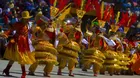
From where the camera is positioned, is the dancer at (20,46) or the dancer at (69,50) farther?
the dancer at (69,50)

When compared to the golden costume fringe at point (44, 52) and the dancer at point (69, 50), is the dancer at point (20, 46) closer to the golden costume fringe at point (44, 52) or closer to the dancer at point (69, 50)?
the golden costume fringe at point (44, 52)

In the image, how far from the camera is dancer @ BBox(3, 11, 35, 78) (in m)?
9.26

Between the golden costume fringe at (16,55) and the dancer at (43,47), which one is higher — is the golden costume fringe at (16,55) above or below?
below

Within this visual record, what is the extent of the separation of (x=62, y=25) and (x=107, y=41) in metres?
2.83

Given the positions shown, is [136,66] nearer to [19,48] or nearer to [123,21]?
[19,48]

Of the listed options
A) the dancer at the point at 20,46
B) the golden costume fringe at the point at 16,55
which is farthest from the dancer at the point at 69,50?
the golden costume fringe at the point at 16,55

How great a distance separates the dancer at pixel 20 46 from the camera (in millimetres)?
9258

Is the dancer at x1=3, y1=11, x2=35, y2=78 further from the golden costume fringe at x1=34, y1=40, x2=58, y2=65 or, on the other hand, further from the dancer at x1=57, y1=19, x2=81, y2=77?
the dancer at x1=57, y1=19, x2=81, y2=77

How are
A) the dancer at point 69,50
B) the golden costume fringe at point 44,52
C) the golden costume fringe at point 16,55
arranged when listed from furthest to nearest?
the dancer at point 69,50, the golden costume fringe at point 44,52, the golden costume fringe at point 16,55

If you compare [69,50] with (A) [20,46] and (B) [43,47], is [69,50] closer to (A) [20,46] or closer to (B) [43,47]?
(B) [43,47]

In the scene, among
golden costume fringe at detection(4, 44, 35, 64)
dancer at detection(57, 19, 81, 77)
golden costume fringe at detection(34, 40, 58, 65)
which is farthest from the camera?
dancer at detection(57, 19, 81, 77)

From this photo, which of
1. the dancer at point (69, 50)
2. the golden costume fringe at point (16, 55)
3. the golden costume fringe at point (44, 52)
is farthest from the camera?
the dancer at point (69, 50)

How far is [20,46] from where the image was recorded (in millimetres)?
9359

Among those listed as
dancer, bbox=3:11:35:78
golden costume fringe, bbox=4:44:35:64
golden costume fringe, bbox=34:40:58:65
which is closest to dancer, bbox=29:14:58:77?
golden costume fringe, bbox=34:40:58:65
